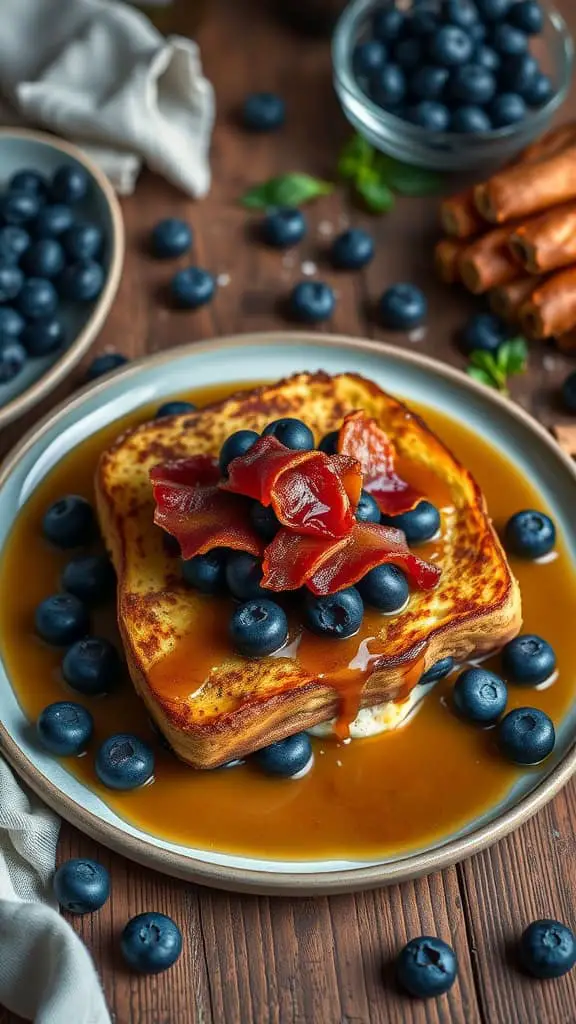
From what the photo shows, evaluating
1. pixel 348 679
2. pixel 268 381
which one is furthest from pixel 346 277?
pixel 348 679

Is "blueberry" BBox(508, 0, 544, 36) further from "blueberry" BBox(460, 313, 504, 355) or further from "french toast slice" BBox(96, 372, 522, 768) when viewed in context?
"french toast slice" BBox(96, 372, 522, 768)

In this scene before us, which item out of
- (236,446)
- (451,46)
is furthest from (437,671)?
(451,46)

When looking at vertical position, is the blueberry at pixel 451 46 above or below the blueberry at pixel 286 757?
above

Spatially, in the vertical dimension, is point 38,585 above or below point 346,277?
below

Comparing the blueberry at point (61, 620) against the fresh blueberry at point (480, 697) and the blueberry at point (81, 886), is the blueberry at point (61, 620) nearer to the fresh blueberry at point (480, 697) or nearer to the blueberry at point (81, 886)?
the blueberry at point (81, 886)

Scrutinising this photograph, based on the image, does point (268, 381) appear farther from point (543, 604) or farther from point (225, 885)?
point (225, 885)

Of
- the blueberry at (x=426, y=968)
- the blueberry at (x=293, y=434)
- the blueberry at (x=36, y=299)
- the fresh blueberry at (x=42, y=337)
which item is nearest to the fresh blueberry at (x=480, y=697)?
the blueberry at (x=426, y=968)
